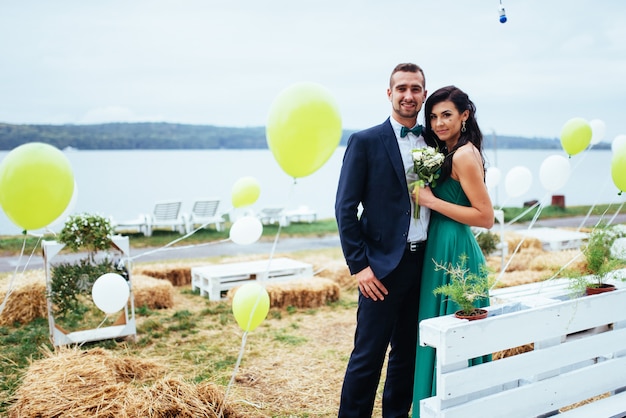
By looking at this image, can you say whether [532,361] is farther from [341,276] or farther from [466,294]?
[341,276]

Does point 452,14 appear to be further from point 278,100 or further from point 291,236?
point 278,100

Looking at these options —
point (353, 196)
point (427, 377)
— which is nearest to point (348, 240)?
point (353, 196)

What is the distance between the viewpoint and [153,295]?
6770 mm

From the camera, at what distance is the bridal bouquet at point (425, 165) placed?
9.26 feet

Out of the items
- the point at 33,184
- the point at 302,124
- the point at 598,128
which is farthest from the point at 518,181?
the point at 33,184

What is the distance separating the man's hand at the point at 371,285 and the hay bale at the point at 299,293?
3818mm

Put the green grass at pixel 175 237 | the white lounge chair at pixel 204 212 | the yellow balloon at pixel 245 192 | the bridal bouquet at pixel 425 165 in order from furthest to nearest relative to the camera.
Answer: the white lounge chair at pixel 204 212, the green grass at pixel 175 237, the yellow balloon at pixel 245 192, the bridal bouquet at pixel 425 165

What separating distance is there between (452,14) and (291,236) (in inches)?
294

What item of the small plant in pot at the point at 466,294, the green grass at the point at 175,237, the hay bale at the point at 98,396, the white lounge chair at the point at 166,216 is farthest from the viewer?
the white lounge chair at the point at 166,216

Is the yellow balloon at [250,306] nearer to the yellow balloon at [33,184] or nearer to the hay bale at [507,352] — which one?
the yellow balloon at [33,184]

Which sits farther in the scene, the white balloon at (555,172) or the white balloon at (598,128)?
the white balloon at (598,128)

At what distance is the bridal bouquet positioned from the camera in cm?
282

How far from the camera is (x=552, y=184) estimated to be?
5.26 meters

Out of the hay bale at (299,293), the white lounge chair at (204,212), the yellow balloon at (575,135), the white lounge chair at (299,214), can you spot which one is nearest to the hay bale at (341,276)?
the hay bale at (299,293)
